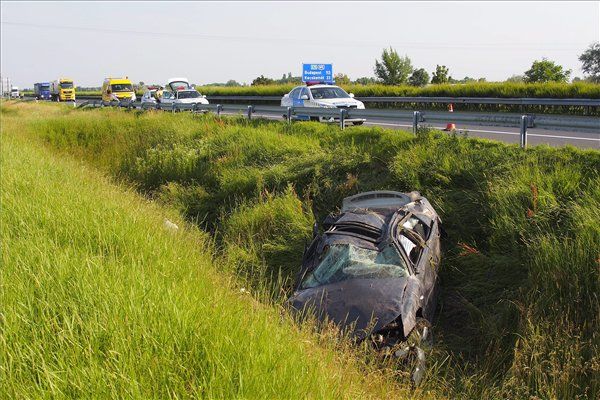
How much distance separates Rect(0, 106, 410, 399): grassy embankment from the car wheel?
0.42 metres

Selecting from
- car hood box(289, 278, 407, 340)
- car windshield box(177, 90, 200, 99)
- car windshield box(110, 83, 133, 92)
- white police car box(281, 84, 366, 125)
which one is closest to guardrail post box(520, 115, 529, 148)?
car hood box(289, 278, 407, 340)

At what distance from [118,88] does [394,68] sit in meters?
27.7

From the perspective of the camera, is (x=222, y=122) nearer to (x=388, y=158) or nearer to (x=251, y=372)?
(x=388, y=158)

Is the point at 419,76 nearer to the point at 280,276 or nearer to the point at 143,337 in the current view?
the point at 280,276

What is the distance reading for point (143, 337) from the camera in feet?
12.9

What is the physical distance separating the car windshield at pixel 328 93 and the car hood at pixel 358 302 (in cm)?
1570

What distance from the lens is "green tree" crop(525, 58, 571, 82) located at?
43688mm

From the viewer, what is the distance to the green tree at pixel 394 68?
194 feet

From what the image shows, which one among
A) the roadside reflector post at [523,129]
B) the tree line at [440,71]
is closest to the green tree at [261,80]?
the tree line at [440,71]

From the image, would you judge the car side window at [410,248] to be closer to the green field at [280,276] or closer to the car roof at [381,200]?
the car roof at [381,200]

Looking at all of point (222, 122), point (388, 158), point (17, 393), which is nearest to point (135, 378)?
point (17, 393)

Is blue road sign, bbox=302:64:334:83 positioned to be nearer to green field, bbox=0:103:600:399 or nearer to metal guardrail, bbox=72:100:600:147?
metal guardrail, bbox=72:100:600:147

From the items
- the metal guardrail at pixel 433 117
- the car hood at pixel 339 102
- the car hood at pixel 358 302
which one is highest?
the car hood at pixel 339 102

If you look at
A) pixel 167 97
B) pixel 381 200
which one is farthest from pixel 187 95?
pixel 381 200
